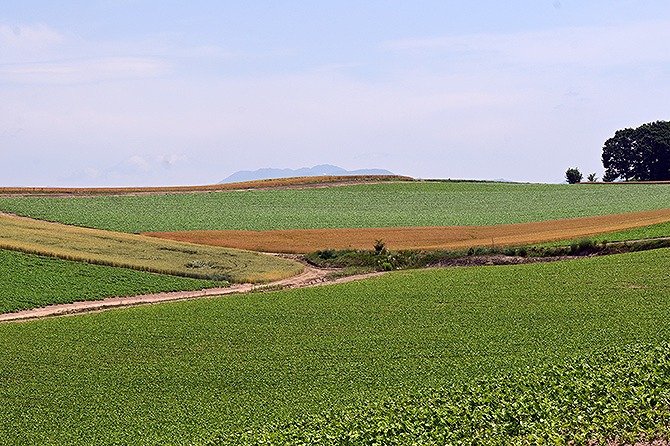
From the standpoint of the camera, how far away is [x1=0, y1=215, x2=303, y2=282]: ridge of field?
53844 mm

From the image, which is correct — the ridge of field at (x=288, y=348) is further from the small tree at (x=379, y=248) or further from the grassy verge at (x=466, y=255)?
the small tree at (x=379, y=248)

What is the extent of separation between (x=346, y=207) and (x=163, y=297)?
156 feet

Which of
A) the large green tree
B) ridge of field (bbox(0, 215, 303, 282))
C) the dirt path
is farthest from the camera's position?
the large green tree

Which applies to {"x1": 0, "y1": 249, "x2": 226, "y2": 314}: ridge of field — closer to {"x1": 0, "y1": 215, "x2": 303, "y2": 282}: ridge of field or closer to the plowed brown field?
{"x1": 0, "y1": 215, "x2": 303, "y2": 282}: ridge of field

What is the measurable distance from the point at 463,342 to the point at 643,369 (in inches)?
286

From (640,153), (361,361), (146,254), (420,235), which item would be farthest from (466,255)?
(640,153)

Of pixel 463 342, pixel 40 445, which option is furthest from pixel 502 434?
pixel 40 445

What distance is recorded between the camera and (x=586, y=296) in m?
35.2

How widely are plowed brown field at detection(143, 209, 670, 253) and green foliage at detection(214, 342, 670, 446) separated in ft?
122

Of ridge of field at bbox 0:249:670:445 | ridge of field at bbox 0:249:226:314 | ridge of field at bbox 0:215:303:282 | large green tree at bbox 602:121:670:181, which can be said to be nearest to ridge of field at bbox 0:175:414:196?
ridge of field at bbox 0:215:303:282

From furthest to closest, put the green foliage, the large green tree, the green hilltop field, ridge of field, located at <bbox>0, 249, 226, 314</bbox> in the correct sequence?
the large green tree < ridge of field, located at <bbox>0, 249, 226, 314</bbox> < the green hilltop field < the green foliage

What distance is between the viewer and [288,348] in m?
29.5

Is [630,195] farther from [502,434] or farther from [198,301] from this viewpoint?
[502,434]

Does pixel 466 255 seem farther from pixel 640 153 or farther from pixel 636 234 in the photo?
pixel 640 153
